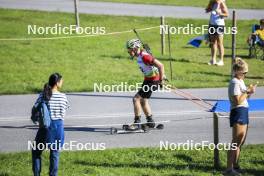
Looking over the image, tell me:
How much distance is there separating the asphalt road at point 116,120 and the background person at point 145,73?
0.61m

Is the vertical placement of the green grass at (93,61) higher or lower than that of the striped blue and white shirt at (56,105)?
higher

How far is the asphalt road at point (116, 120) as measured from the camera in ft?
40.1

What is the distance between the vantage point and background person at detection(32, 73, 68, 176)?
9.62 meters

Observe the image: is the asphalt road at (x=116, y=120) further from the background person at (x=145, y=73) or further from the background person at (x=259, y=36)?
the background person at (x=259, y=36)

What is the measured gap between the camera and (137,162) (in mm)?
10859

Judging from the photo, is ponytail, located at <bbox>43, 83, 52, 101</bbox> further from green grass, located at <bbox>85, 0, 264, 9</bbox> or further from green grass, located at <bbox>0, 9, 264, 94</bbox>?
green grass, located at <bbox>85, 0, 264, 9</bbox>

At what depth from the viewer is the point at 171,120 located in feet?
44.5

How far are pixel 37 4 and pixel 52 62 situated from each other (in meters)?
12.8

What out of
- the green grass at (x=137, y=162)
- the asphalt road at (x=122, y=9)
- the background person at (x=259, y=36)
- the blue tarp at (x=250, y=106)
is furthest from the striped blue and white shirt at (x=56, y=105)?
the asphalt road at (x=122, y=9)

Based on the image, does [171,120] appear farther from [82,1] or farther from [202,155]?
[82,1]

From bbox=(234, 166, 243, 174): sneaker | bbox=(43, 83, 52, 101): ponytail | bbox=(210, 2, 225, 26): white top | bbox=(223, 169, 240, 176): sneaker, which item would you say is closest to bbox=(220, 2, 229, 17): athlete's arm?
bbox=(210, 2, 225, 26): white top

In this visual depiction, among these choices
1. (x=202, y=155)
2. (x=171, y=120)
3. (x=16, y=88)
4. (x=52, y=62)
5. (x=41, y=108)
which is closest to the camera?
(x=41, y=108)

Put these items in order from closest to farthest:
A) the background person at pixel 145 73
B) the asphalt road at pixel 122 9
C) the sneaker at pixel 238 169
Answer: the sneaker at pixel 238 169, the background person at pixel 145 73, the asphalt road at pixel 122 9

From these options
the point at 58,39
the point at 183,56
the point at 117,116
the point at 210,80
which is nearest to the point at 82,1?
the point at 58,39
